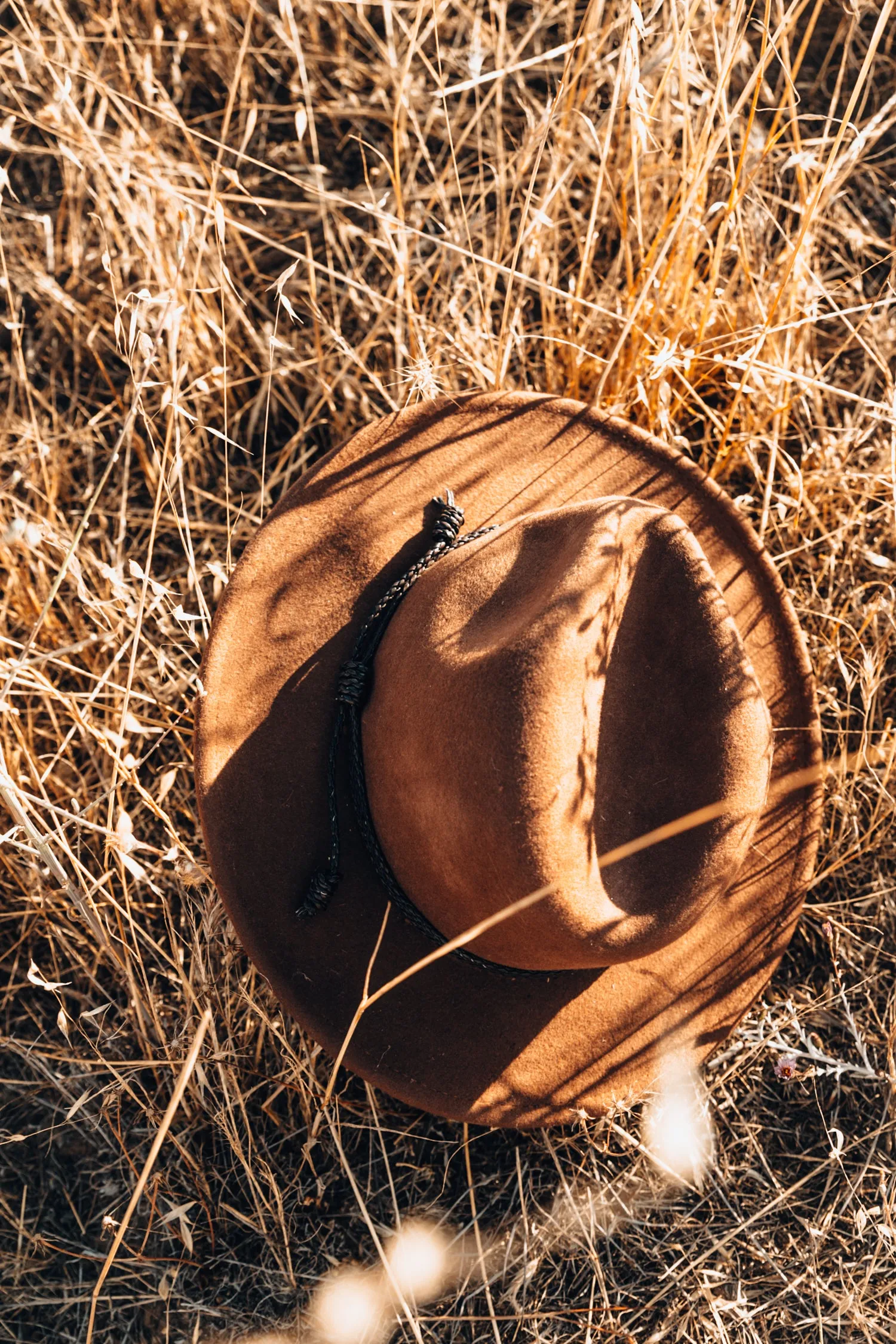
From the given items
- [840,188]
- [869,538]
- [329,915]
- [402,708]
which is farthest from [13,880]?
[840,188]

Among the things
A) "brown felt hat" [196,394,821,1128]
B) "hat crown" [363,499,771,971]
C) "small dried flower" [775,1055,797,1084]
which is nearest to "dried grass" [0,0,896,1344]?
"small dried flower" [775,1055,797,1084]

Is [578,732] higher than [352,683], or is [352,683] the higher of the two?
[578,732]

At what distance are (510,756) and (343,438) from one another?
166 cm

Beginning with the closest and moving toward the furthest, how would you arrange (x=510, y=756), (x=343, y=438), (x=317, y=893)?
1. (x=510, y=756)
2. (x=317, y=893)
3. (x=343, y=438)

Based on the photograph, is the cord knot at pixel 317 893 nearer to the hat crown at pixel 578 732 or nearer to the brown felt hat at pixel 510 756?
the brown felt hat at pixel 510 756

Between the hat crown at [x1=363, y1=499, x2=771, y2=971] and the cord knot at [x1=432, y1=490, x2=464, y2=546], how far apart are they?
0.17m

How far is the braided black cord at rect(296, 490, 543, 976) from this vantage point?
168 cm

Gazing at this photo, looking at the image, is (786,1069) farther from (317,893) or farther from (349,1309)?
(317,893)

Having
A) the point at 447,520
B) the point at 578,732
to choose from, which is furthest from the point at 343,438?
the point at 578,732

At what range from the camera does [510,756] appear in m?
1.35

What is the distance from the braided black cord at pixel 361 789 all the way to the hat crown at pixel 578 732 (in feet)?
0.17

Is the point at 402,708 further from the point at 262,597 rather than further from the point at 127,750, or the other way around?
the point at 127,750

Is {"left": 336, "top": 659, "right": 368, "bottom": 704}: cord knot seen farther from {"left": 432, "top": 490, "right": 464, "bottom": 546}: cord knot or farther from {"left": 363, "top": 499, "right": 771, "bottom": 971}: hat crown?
{"left": 432, "top": 490, "right": 464, "bottom": 546}: cord knot

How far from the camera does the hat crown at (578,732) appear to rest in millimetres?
1378
